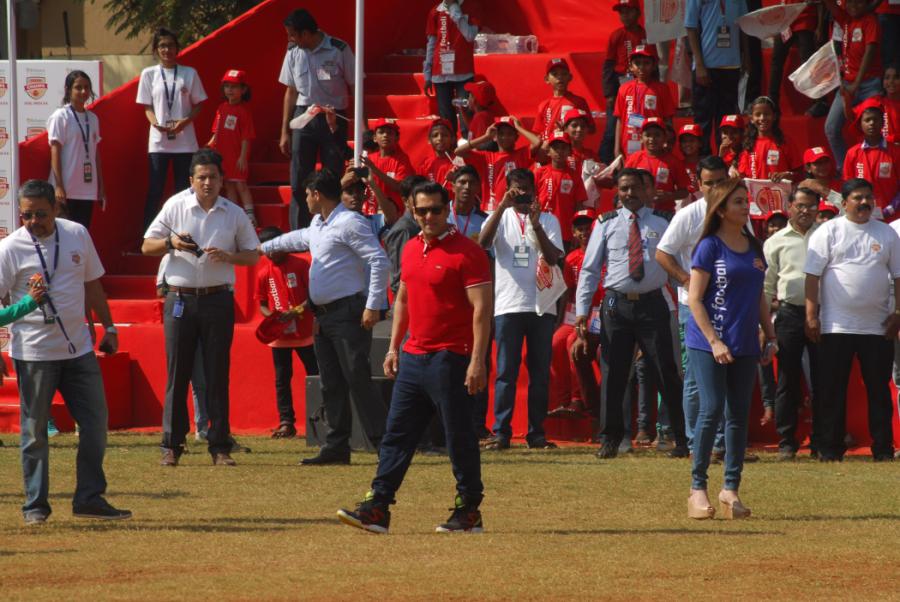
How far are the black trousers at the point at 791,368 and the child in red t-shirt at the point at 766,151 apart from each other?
93.4 inches

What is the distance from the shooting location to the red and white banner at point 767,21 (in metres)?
17.3

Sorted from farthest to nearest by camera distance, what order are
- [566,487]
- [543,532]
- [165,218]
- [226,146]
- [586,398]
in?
[226,146], [586,398], [165,218], [566,487], [543,532]

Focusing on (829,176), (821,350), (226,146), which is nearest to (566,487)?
(821,350)

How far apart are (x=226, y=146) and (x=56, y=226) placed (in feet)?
28.4

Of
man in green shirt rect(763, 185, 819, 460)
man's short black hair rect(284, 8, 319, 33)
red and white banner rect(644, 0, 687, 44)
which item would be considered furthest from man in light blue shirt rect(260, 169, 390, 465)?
red and white banner rect(644, 0, 687, 44)

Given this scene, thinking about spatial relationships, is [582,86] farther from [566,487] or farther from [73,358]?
[73,358]

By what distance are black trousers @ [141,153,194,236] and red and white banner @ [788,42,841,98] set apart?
6525 millimetres

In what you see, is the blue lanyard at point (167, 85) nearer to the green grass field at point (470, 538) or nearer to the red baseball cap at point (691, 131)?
the red baseball cap at point (691, 131)

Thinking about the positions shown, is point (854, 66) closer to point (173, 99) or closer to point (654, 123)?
point (654, 123)

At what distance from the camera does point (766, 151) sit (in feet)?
51.4

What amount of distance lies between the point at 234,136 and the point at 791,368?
751cm

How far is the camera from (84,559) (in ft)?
27.5

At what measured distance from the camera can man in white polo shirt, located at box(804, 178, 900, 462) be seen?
13055mm

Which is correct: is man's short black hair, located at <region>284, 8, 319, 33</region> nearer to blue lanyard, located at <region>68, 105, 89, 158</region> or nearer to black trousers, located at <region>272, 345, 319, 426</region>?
blue lanyard, located at <region>68, 105, 89, 158</region>
